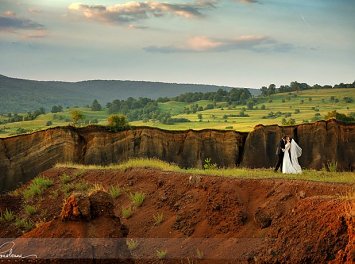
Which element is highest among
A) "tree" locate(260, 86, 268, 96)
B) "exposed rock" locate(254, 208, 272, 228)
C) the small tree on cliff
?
"tree" locate(260, 86, 268, 96)

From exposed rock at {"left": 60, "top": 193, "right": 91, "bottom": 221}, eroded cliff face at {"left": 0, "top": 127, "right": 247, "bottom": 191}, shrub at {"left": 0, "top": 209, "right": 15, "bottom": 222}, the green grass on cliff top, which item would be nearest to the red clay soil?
exposed rock at {"left": 60, "top": 193, "right": 91, "bottom": 221}

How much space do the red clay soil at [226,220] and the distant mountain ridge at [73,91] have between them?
392 feet

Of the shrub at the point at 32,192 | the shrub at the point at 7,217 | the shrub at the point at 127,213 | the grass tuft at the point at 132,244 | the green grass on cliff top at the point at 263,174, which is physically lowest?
the shrub at the point at 7,217

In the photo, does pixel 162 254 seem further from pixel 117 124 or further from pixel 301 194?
pixel 117 124

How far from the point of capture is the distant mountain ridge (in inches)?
5832

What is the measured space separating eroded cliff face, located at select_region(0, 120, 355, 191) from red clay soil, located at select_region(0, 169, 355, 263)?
7.31m

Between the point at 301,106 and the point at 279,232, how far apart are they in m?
93.2

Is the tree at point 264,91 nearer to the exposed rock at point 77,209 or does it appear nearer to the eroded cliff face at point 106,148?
the eroded cliff face at point 106,148

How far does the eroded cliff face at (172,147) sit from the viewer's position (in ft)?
114

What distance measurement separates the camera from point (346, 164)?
3575cm

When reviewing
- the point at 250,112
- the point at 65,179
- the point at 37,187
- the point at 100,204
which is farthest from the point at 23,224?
the point at 250,112

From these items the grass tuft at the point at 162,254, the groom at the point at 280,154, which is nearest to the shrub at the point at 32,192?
the grass tuft at the point at 162,254

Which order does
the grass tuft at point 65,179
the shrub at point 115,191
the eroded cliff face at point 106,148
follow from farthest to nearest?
the eroded cliff face at point 106,148
the grass tuft at point 65,179
the shrub at point 115,191

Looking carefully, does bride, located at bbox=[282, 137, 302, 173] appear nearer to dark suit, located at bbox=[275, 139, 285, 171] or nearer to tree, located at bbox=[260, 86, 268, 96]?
dark suit, located at bbox=[275, 139, 285, 171]
